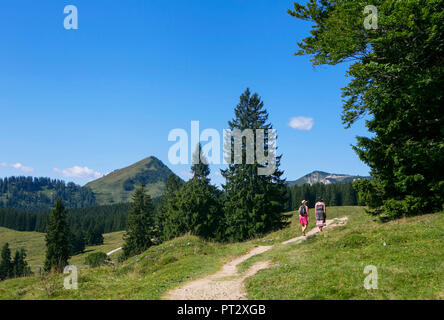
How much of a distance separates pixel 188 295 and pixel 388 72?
44.5 ft

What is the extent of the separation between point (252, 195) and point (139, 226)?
37343mm

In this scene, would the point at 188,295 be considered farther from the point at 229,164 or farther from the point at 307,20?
the point at 229,164

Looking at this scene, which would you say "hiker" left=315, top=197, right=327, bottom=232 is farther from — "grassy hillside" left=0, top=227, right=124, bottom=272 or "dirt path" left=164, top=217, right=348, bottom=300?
"grassy hillside" left=0, top=227, right=124, bottom=272

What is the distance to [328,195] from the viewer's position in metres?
145

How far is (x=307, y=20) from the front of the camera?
691 inches

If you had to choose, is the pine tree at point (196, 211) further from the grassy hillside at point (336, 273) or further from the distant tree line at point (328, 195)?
the distant tree line at point (328, 195)

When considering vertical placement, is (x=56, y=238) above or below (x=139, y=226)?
below

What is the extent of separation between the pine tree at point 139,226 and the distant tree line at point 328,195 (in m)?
93.0

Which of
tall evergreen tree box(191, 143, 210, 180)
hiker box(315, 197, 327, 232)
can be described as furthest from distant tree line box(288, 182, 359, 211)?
hiker box(315, 197, 327, 232)

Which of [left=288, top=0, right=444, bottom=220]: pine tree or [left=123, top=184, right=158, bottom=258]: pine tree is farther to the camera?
[left=123, top=184, right=158, bottom=258]: pine tree

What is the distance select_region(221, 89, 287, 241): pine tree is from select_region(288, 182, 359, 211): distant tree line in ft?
354

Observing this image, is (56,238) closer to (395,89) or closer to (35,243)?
(395,89)

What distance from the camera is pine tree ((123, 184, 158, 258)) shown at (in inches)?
2557

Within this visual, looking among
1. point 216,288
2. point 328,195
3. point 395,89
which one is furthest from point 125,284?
point 328,195
